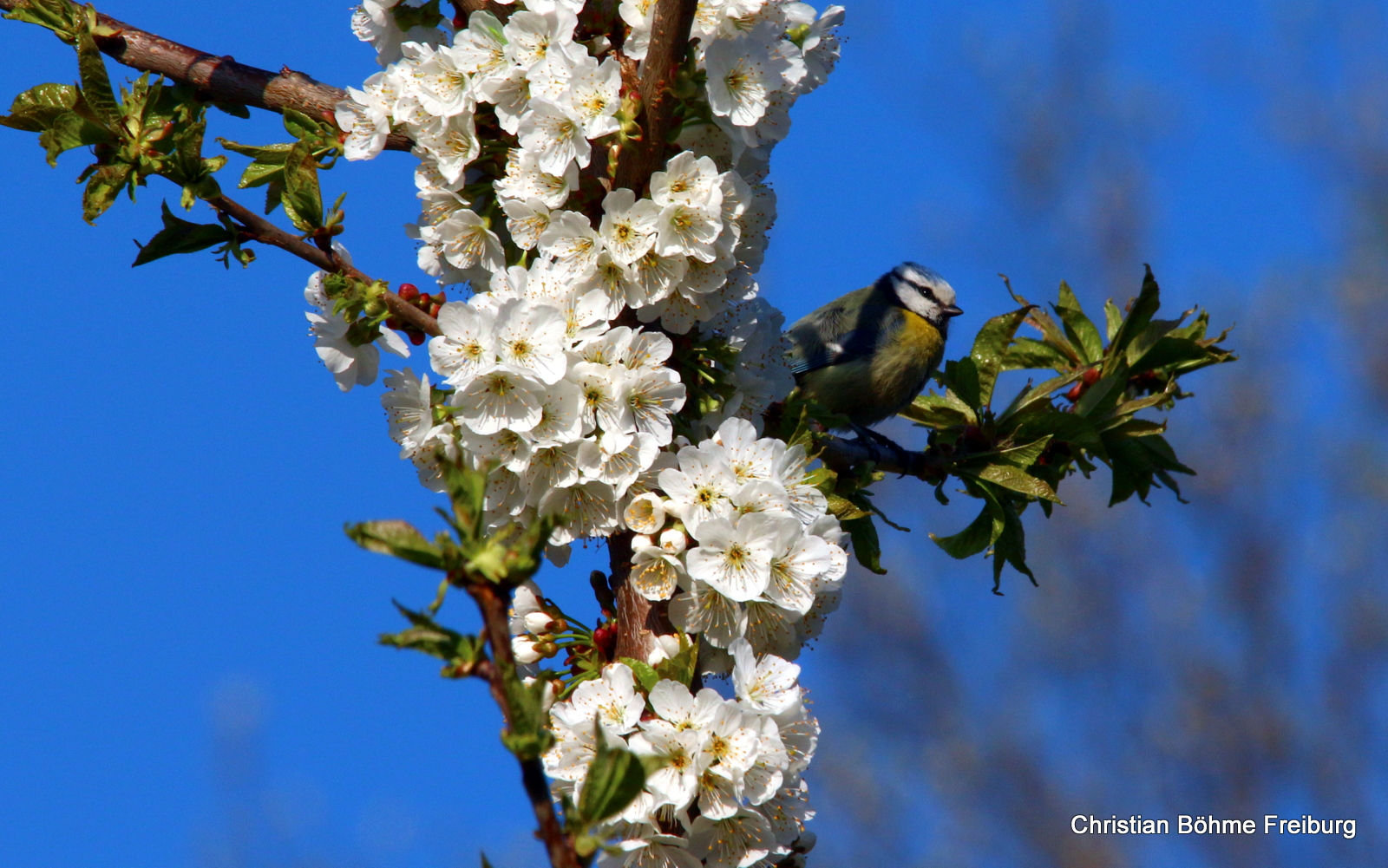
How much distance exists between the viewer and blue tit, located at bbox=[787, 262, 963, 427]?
18.3 feet

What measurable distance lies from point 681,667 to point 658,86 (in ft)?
3.59

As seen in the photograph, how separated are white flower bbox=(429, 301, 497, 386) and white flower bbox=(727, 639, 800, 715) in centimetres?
70

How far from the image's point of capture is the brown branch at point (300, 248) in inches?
92.0

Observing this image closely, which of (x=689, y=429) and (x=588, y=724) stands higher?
(x=689, y=429)

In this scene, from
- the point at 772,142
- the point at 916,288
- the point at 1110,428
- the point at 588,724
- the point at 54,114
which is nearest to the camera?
the point at 588,724

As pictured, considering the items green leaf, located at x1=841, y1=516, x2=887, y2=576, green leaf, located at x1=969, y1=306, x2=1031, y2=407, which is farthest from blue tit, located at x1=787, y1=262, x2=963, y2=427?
green leaf, located at x1=841, y1=516, x2=887, y2=576

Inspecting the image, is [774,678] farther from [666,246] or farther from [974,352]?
[974,352]

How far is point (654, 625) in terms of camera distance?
92.6 inches

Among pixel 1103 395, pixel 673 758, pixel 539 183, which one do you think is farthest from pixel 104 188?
pixel 1103 395

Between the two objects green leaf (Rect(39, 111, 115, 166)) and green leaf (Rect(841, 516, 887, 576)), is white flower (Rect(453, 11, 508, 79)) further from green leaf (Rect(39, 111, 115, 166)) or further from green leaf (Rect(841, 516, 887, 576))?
green leaf (Rect(841, 516, 887, 576))

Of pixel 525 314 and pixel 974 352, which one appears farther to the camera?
pixel 974 352

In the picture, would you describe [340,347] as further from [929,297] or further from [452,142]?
[929,297]

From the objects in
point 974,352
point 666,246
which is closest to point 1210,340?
point 974,352

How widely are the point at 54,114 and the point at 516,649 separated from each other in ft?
4.47
